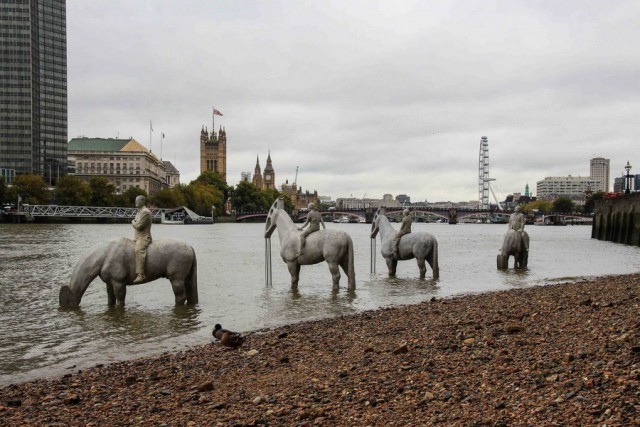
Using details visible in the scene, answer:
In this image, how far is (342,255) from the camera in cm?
2027

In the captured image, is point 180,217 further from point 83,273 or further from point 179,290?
point 83,273

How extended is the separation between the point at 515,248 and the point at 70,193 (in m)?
117

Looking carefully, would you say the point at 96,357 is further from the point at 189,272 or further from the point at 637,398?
the point at 637,398

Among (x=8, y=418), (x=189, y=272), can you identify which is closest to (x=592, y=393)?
(x=8, y=418)

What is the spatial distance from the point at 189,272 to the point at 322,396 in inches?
407

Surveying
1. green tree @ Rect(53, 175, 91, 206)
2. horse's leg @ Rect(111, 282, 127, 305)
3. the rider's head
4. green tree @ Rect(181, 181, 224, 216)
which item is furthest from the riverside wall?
green tree @ Rect(181, 181, 224, 216)

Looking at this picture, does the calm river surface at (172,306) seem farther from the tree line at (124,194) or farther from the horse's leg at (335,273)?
the tree line at (124,194)

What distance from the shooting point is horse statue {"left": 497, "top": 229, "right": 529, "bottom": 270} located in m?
29.5

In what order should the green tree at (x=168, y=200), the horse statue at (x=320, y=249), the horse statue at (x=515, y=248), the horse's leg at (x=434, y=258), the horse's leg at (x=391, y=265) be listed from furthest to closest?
1. the green tree at (x=168, y=200)
2. the horse statue at (x=515, y=248)
3. the horse's leg at (x=391, y=265)
4. the horse's leg at (x=434, y=258)
5. the horse statue at (x=320, y=249)

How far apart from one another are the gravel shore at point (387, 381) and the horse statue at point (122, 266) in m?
5.00

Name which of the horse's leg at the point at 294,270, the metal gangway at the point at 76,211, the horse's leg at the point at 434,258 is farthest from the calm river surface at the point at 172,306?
the metal gangway at the point at 76,211

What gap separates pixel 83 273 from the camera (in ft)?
54.4

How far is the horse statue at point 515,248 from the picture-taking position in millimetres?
29469

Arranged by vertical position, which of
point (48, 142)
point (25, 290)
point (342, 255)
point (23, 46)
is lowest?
point (25, 290)
